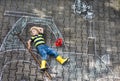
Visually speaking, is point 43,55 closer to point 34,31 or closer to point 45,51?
point 45,51

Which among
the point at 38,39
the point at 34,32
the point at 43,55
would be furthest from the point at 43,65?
the point at 34,32

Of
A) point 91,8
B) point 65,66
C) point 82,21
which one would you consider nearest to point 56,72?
point 65,66

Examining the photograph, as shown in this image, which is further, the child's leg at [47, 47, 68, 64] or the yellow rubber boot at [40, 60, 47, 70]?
the child's leg at [47, 47, 68, 64]

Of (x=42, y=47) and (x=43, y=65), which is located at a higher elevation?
(x=42, y=47)

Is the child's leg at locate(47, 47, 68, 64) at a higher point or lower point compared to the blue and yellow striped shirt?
lower

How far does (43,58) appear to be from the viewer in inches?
330

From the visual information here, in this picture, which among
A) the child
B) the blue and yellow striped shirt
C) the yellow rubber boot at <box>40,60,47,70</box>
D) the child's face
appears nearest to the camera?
the yellow rubber boot at <box>40,60,47,70</box>

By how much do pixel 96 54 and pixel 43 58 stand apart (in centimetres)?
156

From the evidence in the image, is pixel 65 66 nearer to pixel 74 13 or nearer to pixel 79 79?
pixel 79 79

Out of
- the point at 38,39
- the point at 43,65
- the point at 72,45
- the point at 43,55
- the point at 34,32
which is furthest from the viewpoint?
the point at 72,45

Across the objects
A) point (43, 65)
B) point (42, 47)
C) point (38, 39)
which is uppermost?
point (38, 39)

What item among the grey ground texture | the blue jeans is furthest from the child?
the grey ground texture

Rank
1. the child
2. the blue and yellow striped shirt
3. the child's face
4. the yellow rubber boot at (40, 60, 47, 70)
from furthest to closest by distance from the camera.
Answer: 1. the child's face
2. the blue and yellow striped shirt
3. the child
4. the yellow rubber boot at (40, 60, 47, 70)

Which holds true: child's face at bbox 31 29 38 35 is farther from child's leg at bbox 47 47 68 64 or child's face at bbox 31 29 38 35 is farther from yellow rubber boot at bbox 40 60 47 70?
yellow rubber boot at bbox 40 60 47 70
